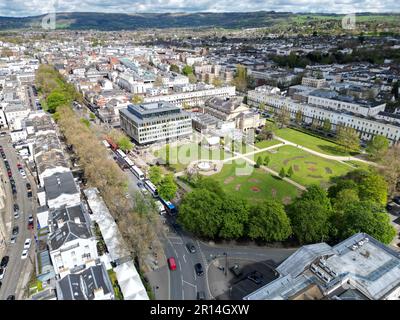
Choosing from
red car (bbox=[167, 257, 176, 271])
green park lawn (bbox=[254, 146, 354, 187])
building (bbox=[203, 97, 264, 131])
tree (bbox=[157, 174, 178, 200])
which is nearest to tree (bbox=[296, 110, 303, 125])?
building (bbox=[203, 97, 264, 131])

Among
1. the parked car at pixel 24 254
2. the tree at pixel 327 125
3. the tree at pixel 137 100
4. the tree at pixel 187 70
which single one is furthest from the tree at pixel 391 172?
the tree at pixel 187 70

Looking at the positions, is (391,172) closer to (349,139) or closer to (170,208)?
(349,139)

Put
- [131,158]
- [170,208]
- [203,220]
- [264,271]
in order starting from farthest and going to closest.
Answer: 1. [131,158]
2. [170,208]
3. [203,220]
4. [264,271]

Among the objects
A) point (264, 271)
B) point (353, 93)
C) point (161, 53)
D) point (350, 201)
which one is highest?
point (161, 53)

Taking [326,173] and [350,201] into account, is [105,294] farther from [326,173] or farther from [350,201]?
[326,173]

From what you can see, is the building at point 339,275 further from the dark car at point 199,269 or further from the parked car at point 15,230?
the parked car at point 15,230

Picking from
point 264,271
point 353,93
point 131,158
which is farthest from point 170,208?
point 353,93
